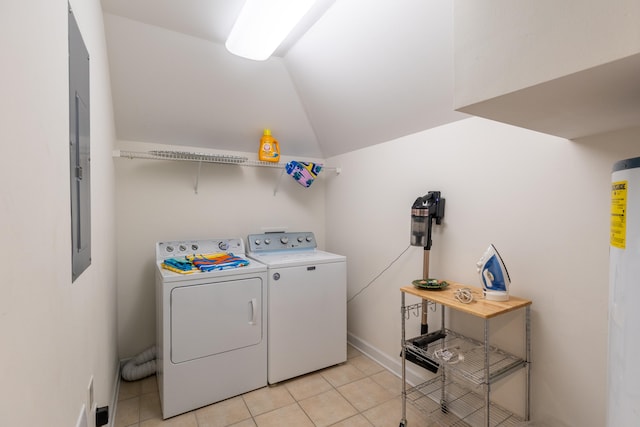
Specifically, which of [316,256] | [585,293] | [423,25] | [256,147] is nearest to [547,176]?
[585,293]

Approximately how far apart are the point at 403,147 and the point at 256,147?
1.38 meters

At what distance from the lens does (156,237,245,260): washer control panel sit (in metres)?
2.36

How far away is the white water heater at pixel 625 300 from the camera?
603 mm

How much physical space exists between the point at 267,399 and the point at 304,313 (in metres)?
0.62

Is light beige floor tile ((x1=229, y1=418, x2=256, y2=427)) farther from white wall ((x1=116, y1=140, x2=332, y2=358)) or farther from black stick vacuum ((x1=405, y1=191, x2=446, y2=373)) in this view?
white wall ((x1=116, y1=140, x2=332, y2=358))

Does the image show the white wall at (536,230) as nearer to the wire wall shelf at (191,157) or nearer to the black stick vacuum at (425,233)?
the black stick vacuum at (425,233)

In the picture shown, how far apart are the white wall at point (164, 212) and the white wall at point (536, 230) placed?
4.28 feet

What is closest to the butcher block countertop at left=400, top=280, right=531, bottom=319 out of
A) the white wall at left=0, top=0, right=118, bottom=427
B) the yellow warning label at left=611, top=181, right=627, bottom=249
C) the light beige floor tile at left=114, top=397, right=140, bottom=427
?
the yellow warning label at left=611, top=181, right=627, bottom=249

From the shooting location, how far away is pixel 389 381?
2277mm

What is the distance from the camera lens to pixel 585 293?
1351 millimetres

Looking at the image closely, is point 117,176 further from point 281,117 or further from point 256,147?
point 281,117

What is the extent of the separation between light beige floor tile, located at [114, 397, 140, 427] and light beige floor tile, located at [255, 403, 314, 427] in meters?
0.78

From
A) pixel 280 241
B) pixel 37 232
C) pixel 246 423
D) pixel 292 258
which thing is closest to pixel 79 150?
pixel 37 232

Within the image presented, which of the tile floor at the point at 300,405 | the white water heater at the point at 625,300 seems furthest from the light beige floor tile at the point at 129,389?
the white water heater at the point at 625,300
